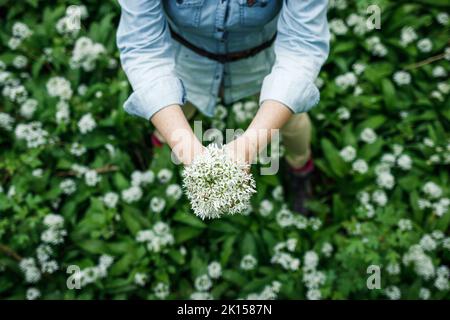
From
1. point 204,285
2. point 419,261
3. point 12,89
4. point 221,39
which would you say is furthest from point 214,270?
point 12,89

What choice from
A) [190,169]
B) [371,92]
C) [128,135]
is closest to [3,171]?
[128,135]

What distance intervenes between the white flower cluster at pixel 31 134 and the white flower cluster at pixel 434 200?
2.53 metres

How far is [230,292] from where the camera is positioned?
9.11ft

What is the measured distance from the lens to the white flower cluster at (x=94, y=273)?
2.72m

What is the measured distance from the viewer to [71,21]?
11.0 feet


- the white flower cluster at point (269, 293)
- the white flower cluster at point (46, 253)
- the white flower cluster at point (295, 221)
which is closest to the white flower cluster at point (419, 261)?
the white flower cluster at point (295, 221)

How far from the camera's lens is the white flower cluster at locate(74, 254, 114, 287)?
2.72m

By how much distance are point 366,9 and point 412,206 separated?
4.91 feet

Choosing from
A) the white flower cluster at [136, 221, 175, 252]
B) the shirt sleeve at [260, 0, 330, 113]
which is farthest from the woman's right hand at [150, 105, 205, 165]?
the white flower cluster at [136, 221, 175, 252]

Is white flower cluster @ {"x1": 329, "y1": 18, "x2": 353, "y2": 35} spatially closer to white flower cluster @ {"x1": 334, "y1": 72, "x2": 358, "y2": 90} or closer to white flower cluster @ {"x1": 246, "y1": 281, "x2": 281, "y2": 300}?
white flower cluster @ {"x1": 334, "y1": 72, "x2": 358, "y2": 90}

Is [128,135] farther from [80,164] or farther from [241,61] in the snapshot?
[241,61]

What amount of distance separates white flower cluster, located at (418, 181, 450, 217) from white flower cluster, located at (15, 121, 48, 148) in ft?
8.28

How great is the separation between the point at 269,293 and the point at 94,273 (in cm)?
105

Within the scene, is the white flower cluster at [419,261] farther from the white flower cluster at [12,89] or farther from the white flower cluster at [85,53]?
the white flower cluster at [12,89]
